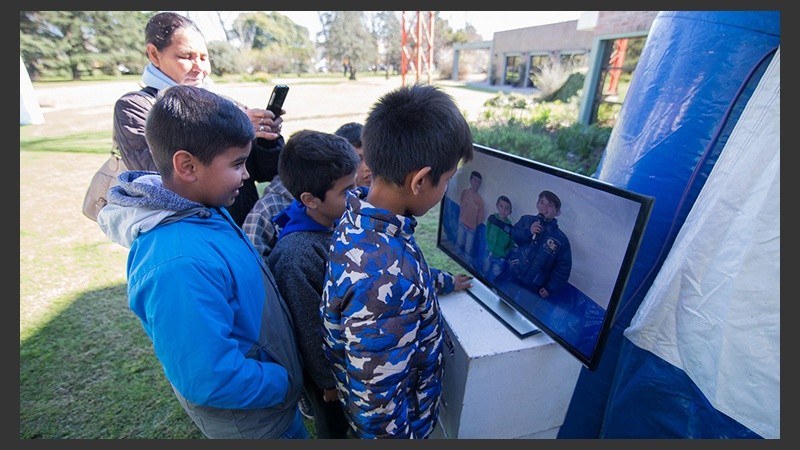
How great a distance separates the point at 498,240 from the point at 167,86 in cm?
186

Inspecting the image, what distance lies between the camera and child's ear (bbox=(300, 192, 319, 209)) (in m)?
1.65

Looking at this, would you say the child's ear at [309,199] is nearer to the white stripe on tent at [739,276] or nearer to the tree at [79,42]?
the white stripe on tent at [739,276]

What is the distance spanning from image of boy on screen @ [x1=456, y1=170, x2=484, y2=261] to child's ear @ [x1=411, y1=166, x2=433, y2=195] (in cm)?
66

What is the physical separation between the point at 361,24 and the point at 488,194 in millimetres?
49296

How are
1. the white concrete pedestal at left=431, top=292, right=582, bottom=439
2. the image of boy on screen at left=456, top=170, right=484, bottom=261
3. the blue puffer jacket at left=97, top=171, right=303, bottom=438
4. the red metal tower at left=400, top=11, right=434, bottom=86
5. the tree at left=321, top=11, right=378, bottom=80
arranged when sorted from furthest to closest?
the tree at left=321, top=11, right=378, bottom=80 → the red metal tower at left=400, top=11, right=434, bottom=86 → the image of boy on screen at left=456, top=170, right=484, bottom=261 → the white concrete pedestal at left=431, top=292, right=582, bottom=439 → the blue puffer jacket at left=97, top=171, right=303, bottom=438

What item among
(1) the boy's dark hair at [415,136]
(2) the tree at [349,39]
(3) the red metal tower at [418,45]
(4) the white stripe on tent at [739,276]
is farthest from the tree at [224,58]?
(4) the white stripe on tent at [739,276]

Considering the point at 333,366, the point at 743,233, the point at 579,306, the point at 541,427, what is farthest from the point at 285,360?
the point at 743,233

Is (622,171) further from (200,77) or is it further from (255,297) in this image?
(200,77)

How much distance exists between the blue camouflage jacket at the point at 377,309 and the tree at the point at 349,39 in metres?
45.3

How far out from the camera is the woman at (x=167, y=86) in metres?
1.89

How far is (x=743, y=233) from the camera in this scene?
1292 mm

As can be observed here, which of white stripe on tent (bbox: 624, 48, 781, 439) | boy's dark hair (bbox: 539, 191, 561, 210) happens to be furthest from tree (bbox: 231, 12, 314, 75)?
white stripe on tent (bbox: 624, 48, 781, 439)

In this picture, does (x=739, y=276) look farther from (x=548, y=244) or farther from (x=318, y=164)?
(x=318, y=164)

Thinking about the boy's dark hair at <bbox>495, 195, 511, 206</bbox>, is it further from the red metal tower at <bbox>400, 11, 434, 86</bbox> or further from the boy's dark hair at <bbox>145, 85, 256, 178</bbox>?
the red metal tower at <bbox>400, 11, 434, 86</bbox>
